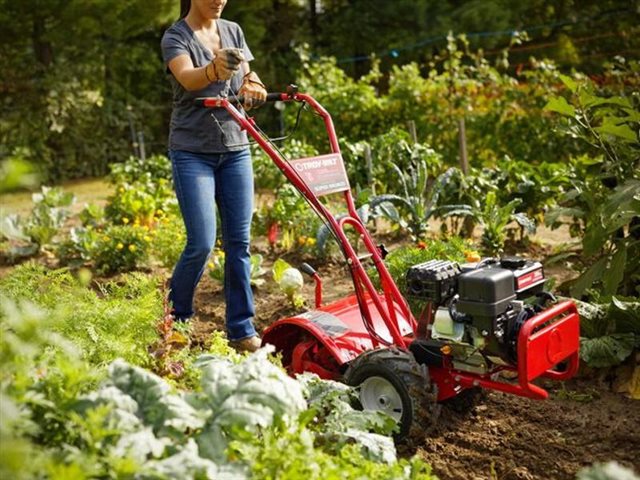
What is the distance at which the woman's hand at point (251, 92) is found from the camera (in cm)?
367

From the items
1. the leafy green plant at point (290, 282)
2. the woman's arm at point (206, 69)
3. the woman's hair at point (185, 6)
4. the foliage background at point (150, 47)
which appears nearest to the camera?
the woman's arm at point (206, 69)

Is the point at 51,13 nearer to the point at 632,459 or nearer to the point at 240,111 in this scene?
the point at 240,111

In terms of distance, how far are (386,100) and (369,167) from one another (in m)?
3.95

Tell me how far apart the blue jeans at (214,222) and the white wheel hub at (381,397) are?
40.7 inches

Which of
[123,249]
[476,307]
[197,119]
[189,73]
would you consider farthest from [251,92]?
[123,249]

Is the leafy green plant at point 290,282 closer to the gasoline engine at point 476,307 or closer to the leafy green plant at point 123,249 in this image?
the leafy green plant at point 123,249

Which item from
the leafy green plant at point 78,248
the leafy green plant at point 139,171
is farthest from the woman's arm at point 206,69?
the leafy green plant at point 139,171

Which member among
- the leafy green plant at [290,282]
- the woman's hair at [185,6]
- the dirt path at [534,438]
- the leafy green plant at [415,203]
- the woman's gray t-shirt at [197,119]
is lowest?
the dirt path at [534,438]

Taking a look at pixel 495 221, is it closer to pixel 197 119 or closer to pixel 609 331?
pixel 609 331

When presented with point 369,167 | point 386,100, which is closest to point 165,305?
point 369,167

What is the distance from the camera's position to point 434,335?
2.79 meters

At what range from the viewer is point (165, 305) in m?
3.08

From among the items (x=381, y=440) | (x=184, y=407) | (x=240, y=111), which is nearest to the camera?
(x=184, y=407)

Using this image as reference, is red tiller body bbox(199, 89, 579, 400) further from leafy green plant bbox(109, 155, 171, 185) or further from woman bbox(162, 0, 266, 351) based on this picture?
leafy green plant bbox(109, 155, 171, 185)
